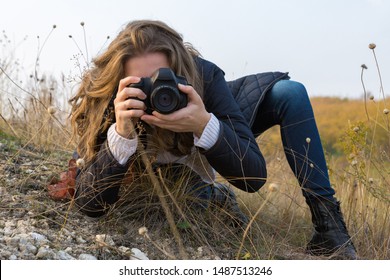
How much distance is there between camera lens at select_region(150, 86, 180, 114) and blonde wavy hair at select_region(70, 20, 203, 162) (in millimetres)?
213

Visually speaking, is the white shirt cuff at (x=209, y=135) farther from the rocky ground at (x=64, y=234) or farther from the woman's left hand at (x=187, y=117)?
the rocky ground at (x=64, y=234)

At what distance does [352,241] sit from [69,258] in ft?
3.98

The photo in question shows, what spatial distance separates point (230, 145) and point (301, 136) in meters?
0.55

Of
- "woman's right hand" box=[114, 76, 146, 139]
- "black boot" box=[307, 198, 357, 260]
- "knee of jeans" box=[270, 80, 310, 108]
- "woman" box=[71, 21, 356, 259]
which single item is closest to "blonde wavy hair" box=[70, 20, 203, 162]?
"woman" box=[71, 21, 356, 259]

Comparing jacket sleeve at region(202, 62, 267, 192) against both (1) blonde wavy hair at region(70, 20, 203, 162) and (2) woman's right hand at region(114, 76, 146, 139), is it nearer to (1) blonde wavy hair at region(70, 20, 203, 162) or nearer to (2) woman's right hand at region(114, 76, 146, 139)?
(1) blonde wavy hair at region(70, 20, 203, 162)

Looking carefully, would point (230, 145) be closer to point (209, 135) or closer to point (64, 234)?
point (209, 135)

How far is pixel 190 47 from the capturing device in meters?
2.28

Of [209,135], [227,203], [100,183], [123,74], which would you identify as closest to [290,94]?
[227,203]

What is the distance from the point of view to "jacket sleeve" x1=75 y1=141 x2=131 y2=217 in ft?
6.56

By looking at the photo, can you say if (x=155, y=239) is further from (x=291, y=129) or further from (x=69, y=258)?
(x=291, y=129)

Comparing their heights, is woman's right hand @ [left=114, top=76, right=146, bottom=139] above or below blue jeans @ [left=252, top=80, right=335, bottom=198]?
above

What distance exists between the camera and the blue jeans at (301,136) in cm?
239

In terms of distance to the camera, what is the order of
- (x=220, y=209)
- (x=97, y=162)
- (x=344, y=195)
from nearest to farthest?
→ (x=97, y=162), (x=220, y=209), (x=344, y=195)
